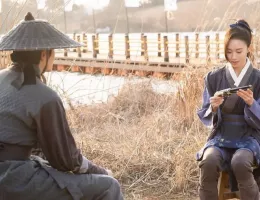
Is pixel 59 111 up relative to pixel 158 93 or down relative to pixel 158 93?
up

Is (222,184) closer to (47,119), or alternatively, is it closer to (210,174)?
(210,174)

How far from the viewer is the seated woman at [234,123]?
8.91ft

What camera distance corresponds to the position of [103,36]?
23766 millimetres

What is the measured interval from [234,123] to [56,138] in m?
1.28

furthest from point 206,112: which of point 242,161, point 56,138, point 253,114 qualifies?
point 56,138

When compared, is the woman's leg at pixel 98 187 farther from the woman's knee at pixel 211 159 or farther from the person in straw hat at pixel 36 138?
the woman's knee at pixel 211 159

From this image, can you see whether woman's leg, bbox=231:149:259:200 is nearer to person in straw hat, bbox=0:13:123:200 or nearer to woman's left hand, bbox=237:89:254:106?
woman's left hand, bbox=237:89:254:106

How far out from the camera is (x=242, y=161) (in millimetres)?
2691

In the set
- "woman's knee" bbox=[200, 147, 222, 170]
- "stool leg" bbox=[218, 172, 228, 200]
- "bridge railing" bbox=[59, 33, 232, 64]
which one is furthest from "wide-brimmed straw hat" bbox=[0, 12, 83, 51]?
"bridge railing" bbox=[59, 33, 232, 64]

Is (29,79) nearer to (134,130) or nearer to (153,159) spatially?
(153,159)

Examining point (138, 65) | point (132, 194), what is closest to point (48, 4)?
point (132, 194)

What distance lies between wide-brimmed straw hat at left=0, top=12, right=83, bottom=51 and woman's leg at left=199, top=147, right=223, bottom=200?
108 centimetres

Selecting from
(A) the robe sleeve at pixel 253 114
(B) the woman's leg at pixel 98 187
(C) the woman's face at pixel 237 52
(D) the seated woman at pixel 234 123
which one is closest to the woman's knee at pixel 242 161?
(D) the seated woman at pixel 234 123

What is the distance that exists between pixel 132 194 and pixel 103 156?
0.62 m
